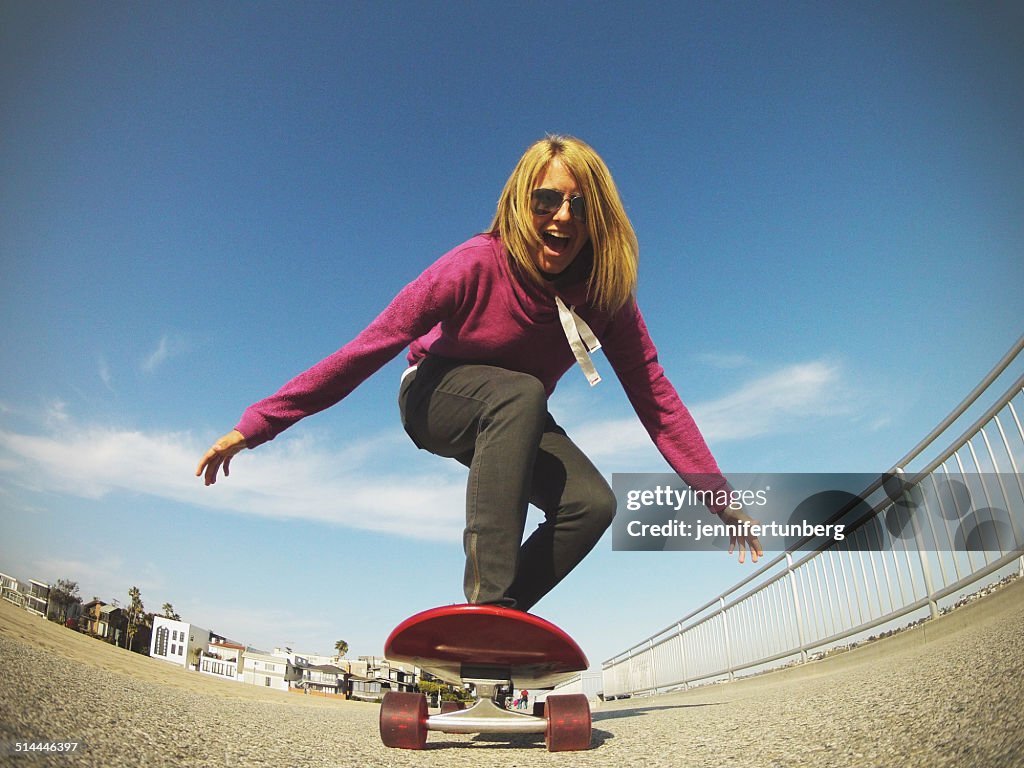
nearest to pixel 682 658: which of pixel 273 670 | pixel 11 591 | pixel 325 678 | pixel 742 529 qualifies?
pixel 742 529

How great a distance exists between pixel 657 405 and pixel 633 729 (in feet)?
3.57

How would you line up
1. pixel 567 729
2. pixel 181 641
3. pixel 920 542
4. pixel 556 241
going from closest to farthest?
1. pixel 567 729
2. pixel 556 241
3. pixel 920 542
4. pixel 181 641

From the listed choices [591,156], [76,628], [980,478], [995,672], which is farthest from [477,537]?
[980,478]

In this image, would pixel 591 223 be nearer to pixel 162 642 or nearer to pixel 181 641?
pixel 162 642

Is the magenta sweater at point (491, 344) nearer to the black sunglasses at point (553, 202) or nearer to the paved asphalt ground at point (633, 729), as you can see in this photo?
the black sunglasses at point (553, 202)

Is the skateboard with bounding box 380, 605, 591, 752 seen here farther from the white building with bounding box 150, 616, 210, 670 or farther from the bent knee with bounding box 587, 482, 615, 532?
the white building with bounding box 150, 616, 210, 670

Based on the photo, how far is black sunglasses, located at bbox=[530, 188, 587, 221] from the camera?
6.29 feet

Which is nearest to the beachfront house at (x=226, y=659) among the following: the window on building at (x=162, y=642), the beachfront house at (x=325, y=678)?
the window on building at (x=162, y=642)

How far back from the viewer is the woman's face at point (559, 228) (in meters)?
1.93

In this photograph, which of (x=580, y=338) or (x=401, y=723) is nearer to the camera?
(x=401, y=723)

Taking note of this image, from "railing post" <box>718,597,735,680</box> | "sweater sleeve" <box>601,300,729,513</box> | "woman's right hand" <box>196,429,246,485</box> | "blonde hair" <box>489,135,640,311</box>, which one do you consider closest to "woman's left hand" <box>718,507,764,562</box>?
"sweater sleeve" <box>601,300,729,513</box>

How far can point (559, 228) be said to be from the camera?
1.94 metres

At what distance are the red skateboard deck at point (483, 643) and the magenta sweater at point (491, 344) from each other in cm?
67

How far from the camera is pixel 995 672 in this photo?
1.02 m
